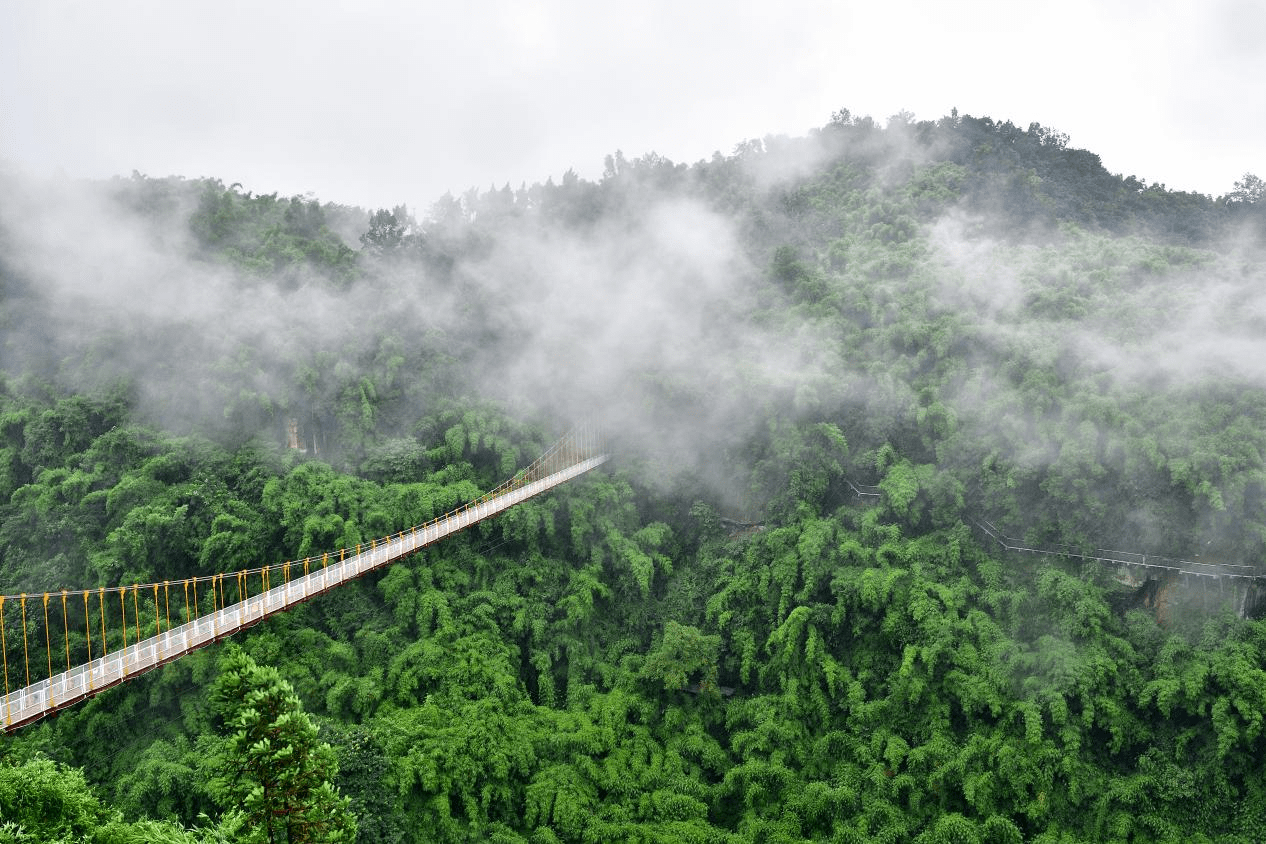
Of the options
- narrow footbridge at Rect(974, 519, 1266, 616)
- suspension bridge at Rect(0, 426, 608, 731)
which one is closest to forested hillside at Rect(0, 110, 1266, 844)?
narrow footbridge at Rect(974, 519, 1266, 616)

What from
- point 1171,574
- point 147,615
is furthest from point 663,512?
point 147,615

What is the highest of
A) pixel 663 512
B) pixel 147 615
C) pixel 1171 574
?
pixel 663 512

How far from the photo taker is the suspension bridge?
37.3 ft

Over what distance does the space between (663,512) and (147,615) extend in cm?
1091

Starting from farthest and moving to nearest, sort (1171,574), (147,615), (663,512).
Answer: (663,512) → (1171,574) → (147,615)

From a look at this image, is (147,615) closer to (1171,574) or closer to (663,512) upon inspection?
(663,512)

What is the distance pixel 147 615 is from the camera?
1518 cm

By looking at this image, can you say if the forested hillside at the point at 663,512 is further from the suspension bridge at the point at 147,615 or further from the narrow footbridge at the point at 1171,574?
the suspension bridge at the point at 147,615

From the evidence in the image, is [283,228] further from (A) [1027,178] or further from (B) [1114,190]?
(B) [1114,190]

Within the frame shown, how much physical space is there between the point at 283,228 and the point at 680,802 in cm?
2124

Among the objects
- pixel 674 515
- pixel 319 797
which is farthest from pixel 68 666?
pixel 674 515

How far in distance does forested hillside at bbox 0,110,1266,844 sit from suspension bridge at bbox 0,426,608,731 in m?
0.50

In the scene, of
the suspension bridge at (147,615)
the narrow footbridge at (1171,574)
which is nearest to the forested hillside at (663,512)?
the narrow footbridge at (1171,574)

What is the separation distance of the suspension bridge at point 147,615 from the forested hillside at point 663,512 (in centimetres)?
50
